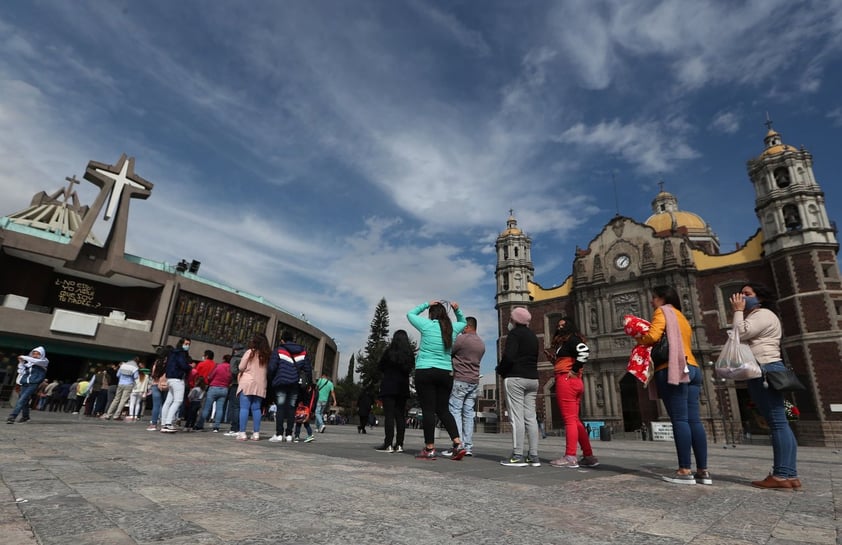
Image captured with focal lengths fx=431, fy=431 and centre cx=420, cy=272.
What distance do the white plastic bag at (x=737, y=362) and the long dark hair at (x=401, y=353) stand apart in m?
3.37

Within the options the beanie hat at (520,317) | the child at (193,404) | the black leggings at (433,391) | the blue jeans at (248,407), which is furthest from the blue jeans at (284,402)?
the beanie hat at (520,317)

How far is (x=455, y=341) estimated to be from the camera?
5.85 m

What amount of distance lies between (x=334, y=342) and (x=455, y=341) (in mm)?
37884

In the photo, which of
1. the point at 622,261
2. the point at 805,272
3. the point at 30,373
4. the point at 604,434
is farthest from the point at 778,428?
the point at 622,261

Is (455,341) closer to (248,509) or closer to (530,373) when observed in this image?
(530,373)

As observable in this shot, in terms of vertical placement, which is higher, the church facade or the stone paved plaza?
the church facade

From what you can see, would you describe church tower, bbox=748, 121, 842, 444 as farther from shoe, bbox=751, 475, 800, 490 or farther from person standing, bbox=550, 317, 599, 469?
shoe, bbox=751, 475, 800, 490

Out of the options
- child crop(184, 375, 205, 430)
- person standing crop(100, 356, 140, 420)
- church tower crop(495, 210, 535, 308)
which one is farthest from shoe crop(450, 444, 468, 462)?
church tower crop(495, 210, 535, 308)

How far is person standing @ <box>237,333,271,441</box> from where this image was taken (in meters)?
7.16

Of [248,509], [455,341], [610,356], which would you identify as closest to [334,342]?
[610,356]

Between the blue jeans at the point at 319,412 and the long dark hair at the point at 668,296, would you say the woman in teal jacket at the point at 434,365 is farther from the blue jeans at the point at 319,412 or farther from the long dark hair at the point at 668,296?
the blue jeans at the point at 319,412

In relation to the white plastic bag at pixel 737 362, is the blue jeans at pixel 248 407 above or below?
below

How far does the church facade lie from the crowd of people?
867 inches

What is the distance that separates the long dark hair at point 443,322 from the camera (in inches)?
212
